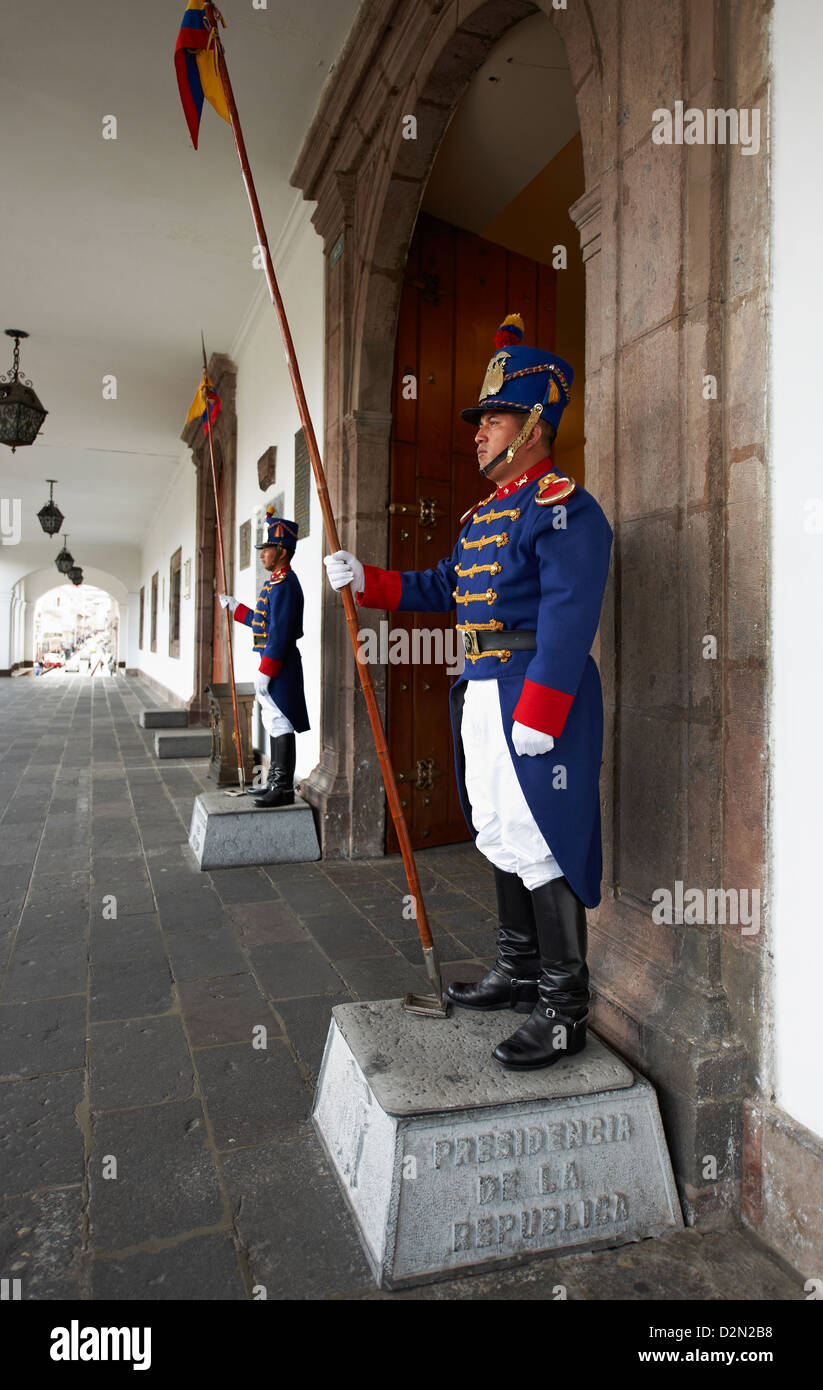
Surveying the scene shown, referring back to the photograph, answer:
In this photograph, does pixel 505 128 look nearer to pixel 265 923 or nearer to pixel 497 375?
pixel 497 375

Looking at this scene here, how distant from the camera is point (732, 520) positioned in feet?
5.55

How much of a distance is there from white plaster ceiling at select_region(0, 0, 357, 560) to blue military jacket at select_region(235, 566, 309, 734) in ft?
7.87

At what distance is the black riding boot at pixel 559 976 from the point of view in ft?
5.68

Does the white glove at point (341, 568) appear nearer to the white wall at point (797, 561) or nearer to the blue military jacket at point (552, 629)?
the blue military jacket at point (552, 629)

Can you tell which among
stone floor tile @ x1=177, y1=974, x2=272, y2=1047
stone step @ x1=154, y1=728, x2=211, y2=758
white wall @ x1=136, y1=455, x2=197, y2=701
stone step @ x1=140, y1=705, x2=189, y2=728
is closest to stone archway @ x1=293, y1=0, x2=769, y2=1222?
stone floor tile @ x1=177, y1=974, x2=272, y2=1047

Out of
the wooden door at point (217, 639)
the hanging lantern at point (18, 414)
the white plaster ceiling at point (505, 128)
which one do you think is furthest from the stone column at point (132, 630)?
the white plaster ceiling at point (505, 128)

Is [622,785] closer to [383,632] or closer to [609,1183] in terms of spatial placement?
[609,1183]

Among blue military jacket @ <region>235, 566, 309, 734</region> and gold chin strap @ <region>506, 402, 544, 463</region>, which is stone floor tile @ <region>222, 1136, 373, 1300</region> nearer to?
gold chin strap @ <region>506, 402, 544, 463</region>

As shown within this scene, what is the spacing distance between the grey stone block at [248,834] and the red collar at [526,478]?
103 inches

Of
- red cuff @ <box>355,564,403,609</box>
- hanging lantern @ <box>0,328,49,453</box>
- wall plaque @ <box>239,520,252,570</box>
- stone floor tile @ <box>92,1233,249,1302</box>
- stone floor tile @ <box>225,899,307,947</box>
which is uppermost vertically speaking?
hanging lantern @ <box>0,328,49,453</box>

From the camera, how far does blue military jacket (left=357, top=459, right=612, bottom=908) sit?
1660mm

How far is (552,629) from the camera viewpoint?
65.5 inches

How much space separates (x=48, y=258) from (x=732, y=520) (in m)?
6.23

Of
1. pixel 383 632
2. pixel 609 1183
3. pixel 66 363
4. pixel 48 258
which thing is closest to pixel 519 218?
pixel 383 632
